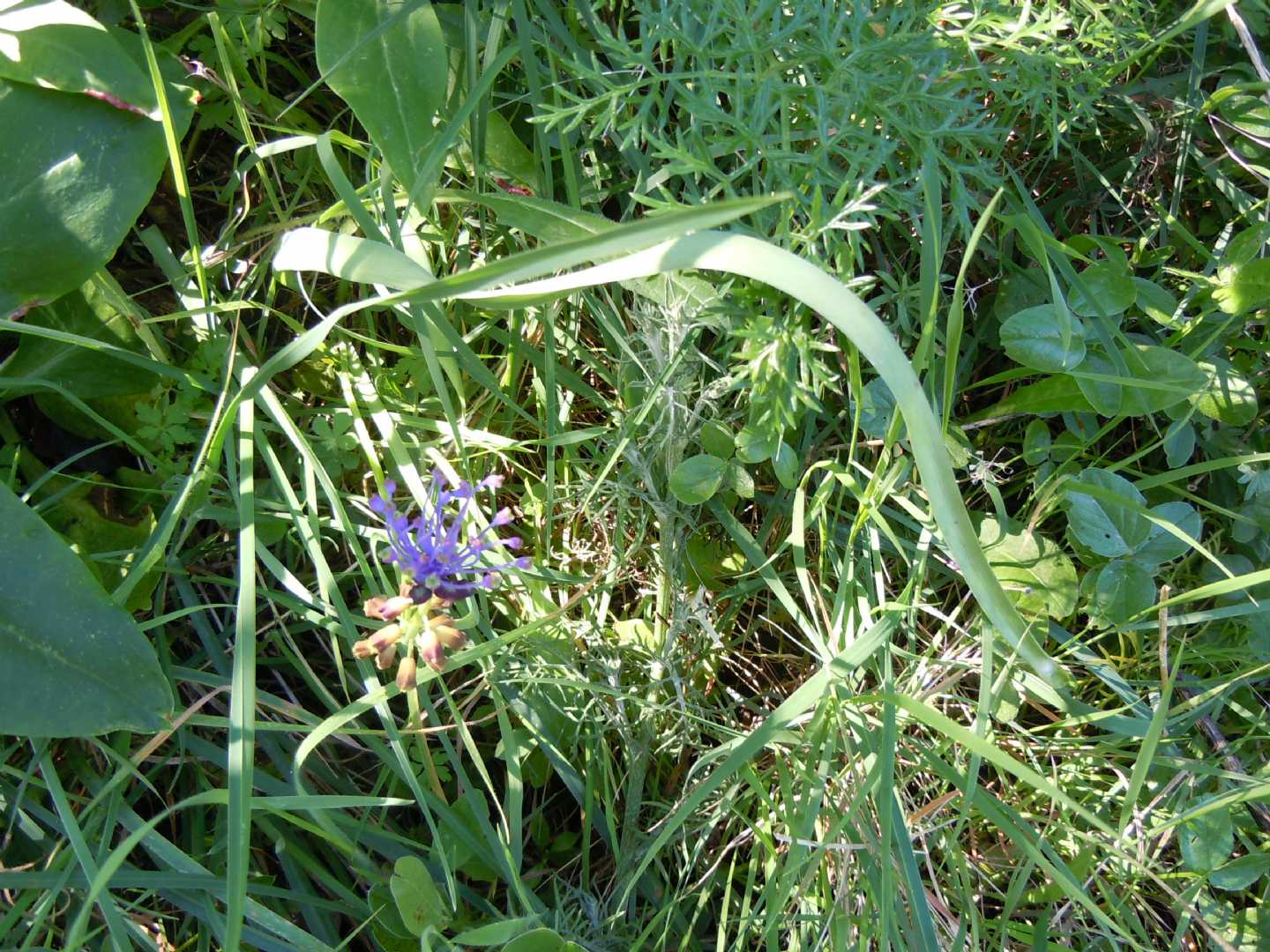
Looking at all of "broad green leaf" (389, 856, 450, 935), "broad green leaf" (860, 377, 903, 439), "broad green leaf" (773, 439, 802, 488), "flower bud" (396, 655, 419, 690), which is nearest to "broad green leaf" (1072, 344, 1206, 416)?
"broad green leaf" (860, 377, 903, 439)

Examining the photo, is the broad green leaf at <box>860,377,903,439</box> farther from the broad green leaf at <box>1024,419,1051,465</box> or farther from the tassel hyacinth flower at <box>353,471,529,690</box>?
the tassel hyacinth flower at <box>353,471,529,690</box>

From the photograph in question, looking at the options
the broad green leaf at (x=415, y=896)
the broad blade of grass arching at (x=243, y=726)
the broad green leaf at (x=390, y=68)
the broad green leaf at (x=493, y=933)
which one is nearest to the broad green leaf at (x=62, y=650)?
the broad blade of grass arching at (x=243, y=726)

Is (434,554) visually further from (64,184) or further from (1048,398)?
(1048,398)

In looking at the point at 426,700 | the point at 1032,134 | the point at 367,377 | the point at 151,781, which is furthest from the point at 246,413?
the point at 1032,134

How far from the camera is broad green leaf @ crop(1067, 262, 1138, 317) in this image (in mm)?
1401

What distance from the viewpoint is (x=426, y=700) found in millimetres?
1349

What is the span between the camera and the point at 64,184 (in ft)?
4.38

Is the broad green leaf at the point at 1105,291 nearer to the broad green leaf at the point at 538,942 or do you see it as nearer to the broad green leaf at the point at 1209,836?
the broad green leaf at the point at 1209,836

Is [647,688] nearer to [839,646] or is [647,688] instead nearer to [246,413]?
[839,646]

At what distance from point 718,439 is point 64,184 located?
3.07 ft

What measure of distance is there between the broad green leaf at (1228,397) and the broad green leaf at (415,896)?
1.25 meters

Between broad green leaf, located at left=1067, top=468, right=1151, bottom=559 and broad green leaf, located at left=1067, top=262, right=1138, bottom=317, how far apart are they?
0.75 feet

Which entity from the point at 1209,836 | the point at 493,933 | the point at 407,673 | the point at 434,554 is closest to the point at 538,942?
the point at 493,933

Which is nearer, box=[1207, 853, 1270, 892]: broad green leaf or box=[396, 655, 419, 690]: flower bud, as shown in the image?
box=[396, 655, 419, 690]: flower bud
